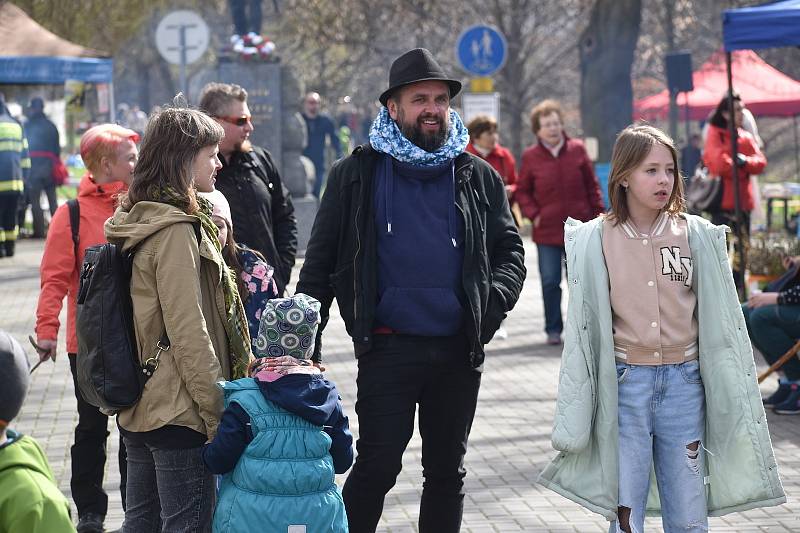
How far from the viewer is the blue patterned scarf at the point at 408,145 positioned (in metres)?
4.76

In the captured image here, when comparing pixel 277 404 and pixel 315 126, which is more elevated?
pixel 315 126

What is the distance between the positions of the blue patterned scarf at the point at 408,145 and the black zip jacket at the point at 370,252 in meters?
0.07

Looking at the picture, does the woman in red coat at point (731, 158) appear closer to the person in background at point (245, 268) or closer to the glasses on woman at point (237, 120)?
the glasses on woman at point (237, 120)

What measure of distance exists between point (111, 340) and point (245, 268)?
0.89m

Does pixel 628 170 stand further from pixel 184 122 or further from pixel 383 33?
pixel 383 33

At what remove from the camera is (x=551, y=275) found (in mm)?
11055

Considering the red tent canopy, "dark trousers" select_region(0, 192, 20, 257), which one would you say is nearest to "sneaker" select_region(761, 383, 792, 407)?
"dark trousers" select_region(0, 192, 20, 257)

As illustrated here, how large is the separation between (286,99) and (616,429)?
15.9 meters

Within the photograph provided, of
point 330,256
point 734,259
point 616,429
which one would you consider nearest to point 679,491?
point 616,429

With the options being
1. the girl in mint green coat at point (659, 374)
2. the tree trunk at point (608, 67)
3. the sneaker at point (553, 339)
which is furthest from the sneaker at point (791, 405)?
the tree trunk at point (608, 67)

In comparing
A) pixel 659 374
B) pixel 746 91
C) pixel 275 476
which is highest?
pixel 746 91

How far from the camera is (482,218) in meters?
4.89

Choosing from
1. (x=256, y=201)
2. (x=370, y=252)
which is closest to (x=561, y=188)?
(x=256, y=201)

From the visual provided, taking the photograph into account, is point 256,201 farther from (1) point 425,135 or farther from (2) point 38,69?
(2) point 38,69
